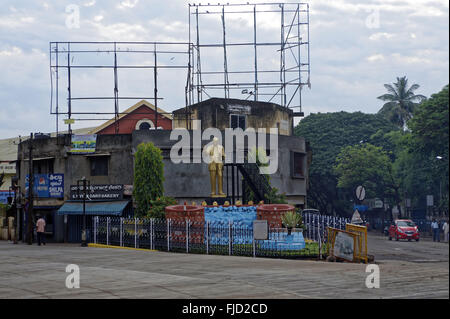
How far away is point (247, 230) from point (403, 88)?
65671mm

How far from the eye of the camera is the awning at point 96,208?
1518 inches

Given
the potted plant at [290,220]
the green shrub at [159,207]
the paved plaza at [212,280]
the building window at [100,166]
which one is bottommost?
A: the paved plaza at [212,280]

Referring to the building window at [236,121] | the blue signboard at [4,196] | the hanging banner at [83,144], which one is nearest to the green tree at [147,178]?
the hanging banner at [83,144]

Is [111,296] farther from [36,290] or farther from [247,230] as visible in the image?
[247,230]

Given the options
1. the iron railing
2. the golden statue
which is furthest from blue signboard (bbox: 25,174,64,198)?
the golden statue

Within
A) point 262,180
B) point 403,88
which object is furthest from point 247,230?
point 403,88

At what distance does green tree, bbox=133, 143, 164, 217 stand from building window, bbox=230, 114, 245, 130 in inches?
564

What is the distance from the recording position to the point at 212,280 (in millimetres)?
16109

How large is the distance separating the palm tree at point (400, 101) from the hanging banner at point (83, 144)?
5516 cm

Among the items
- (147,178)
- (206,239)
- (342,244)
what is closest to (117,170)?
(147,178)

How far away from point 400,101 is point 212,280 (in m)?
74.8

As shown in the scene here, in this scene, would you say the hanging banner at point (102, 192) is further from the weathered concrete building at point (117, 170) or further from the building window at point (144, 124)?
the building window at point (144, 124)

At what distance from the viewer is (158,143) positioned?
133 ft
